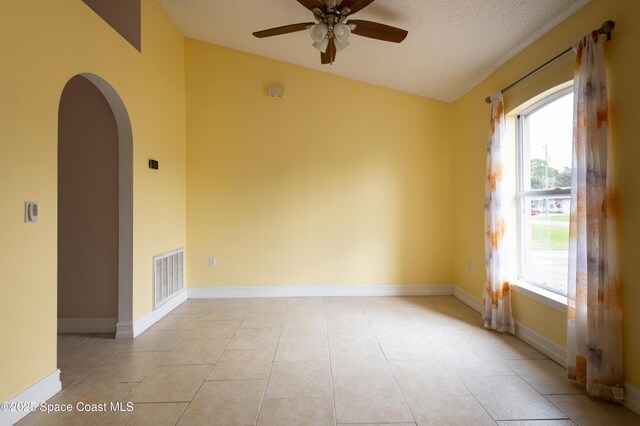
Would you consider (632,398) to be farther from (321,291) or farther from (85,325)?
(85,325)

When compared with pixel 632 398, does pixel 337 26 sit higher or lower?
higher

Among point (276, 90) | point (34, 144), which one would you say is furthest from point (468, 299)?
point (34, 144)

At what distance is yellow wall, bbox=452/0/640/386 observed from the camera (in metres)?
1.82

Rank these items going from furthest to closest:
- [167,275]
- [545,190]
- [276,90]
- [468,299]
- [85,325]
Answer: [276,90] < [468,299] < [167,275] < [85,325] < [545,190]

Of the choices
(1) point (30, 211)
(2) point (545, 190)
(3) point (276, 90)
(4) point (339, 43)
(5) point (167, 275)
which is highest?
A: (3) point (276, 90)

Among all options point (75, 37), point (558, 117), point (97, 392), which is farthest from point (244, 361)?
point (558, 117)

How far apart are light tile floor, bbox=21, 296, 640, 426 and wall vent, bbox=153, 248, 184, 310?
11.2 inches

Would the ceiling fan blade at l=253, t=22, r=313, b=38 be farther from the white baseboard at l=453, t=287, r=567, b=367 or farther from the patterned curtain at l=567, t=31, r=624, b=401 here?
the white baseboard at l=453, t=287, r=567, b=367

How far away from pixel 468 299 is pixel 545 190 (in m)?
1.75

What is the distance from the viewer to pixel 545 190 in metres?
2.65

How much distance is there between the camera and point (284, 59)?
411 centimetres

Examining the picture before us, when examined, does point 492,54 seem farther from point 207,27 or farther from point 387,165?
point 207,27

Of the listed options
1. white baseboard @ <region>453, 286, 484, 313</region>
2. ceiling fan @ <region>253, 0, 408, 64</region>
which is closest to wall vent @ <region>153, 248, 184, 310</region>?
ceiling fan @ <region>253, 0, 408, 64</region>

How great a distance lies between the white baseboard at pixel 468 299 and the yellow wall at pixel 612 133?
89mm
